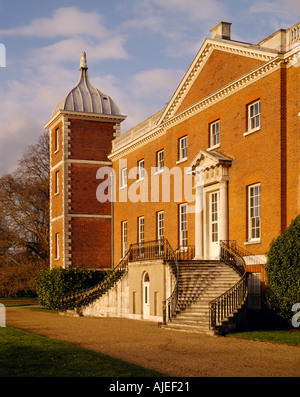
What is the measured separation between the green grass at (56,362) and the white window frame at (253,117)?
38.2 feet

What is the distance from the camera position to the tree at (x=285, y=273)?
60.4 ft

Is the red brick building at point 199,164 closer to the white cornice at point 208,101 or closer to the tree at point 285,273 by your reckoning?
the white cornice at point 208,101

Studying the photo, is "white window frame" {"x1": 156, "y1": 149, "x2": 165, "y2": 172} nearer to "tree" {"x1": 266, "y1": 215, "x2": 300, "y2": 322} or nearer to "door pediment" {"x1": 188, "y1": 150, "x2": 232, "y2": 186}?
"door pediment" {"x1": 188, "y1": 150, "x2": 232, "y2": 186}

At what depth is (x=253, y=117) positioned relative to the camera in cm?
2348

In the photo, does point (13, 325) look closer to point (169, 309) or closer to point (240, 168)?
point (169, 309)

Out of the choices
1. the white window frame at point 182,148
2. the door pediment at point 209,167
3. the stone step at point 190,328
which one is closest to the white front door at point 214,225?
the door pediment at point 209,167

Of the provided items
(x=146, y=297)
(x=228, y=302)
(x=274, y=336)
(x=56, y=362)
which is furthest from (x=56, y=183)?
(x=56, y=362)

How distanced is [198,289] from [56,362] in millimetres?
10347

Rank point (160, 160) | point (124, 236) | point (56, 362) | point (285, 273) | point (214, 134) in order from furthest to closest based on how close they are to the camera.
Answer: point (124, 236)
point (160, 160)
point (214, 134)
point (285, 273)
point (56, 362)

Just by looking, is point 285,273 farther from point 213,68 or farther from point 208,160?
point 213,68

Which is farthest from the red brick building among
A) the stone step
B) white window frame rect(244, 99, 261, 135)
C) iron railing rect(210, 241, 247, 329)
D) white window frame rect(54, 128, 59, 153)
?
the stone step

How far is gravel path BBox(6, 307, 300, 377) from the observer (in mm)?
11945

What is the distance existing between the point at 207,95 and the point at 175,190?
5037mm

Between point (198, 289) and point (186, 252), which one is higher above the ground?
point (186, 252)
